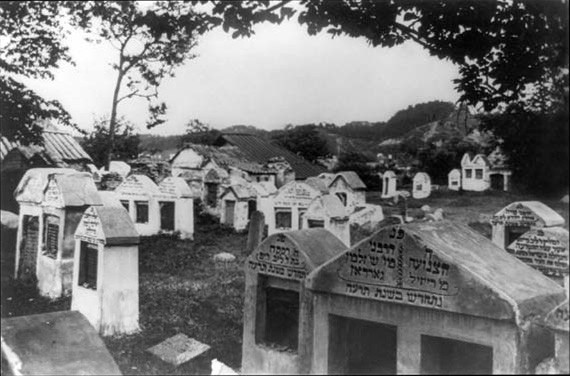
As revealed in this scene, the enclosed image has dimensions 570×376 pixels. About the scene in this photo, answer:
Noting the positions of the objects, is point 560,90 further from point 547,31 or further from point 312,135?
point 312,135

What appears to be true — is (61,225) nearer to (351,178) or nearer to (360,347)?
(360,347)

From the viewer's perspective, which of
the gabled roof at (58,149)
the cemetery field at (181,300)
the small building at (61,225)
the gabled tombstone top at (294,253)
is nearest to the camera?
the gabled tombstone top at (294,253)

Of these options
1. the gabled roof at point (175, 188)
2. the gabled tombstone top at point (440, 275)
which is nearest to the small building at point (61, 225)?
the gabled roof at point (175, 188)

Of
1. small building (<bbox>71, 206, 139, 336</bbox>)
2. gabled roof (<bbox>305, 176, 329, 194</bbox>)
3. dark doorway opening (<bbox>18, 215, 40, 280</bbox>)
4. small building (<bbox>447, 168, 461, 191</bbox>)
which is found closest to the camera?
small building (<bbox>71, 206, 139, 336</bbox>)

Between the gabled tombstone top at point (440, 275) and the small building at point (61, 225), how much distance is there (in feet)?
20.8

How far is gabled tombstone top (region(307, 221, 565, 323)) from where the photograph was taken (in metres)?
3.98

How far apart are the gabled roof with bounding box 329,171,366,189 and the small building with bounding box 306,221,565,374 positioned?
1102 centimetres

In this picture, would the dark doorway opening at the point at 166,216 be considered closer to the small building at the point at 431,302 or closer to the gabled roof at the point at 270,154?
the gabled roof at the point at 270,154

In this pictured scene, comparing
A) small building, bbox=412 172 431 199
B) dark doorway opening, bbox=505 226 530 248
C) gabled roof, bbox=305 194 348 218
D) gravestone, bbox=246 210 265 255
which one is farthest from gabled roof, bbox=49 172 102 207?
small building, bbox=412 172 431 199

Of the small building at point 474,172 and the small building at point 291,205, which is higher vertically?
the small building at point 474,172

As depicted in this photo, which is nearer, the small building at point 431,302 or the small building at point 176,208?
the small building at point 431,302

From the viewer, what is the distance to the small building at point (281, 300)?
5.49 meters

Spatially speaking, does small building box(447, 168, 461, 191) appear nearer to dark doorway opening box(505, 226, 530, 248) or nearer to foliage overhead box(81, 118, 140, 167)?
foliage overhead box(81, 118, 140, 167)

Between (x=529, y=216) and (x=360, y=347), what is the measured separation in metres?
5.77
